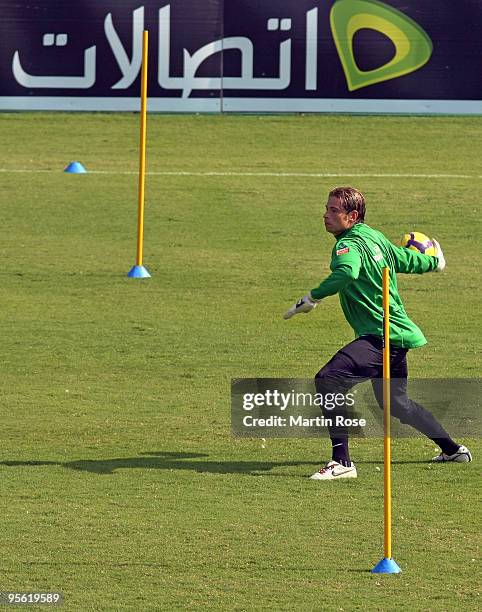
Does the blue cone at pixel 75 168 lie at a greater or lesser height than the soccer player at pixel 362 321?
greater

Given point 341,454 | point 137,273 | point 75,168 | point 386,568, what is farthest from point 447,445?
→ point 75,168

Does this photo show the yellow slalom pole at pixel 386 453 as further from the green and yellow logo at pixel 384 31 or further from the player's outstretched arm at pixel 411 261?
the green and yellow logo at pixel 384 31

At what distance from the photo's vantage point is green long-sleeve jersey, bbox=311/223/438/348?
11.0m

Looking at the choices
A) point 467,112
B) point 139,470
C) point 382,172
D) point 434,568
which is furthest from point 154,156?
point 434,568

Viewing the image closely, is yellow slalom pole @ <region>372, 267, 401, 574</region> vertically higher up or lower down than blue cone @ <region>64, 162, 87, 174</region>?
lower down

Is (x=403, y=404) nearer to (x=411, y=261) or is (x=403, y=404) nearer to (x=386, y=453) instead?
(x=411, y=261)

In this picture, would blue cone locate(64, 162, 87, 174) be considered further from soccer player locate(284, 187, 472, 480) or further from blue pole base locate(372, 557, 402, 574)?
blue pole base locate(372, 557, 402, 574)

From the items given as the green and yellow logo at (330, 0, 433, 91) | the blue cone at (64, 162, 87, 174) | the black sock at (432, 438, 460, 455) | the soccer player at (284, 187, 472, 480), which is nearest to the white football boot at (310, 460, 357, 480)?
the soccer player at (284, 187, 472, 480)

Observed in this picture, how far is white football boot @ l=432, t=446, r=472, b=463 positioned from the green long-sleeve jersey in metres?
1.02

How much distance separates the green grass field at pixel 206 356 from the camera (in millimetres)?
9539

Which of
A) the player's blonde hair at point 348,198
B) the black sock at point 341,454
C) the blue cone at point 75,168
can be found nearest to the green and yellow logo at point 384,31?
the blue cone at point 75,168

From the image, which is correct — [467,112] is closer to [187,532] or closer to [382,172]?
[382,172]

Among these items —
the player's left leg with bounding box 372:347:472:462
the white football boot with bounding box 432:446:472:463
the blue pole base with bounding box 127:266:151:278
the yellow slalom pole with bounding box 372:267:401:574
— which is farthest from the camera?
the blue pole base with bounding box 127:266:151:278

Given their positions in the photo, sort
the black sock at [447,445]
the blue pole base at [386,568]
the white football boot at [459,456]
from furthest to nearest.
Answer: the white football boot at [459,456]
the black sock at [447,445]
the blue pole base at [386,568]
